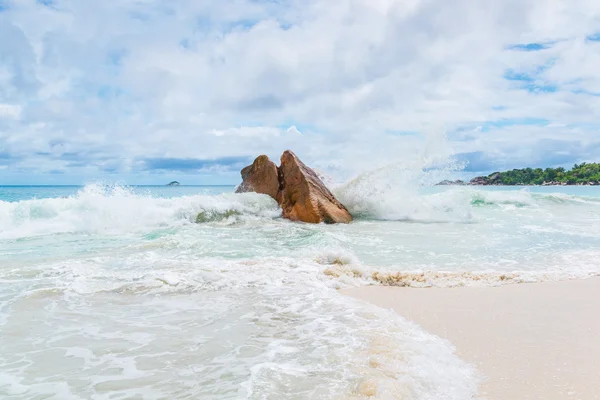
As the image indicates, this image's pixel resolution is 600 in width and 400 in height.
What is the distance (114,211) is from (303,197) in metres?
5.65

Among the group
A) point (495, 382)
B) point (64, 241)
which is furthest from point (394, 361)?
point (64, 241)

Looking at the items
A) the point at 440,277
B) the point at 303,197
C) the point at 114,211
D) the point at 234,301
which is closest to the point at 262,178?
the point at 303,197

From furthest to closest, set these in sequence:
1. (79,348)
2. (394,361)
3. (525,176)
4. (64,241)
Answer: (525,176) → (64,241) → (79,348) → (394,361)

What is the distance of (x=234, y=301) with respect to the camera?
490cm

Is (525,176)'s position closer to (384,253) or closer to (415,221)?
(415,221)

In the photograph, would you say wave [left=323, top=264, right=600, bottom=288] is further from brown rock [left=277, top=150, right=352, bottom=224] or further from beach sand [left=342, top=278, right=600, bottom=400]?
brown rock [left=277, top=150, right=352, bottom=224]

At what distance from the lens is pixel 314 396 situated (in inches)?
103

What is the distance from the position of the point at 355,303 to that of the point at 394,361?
68.2 inches

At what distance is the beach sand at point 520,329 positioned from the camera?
9.06 feet

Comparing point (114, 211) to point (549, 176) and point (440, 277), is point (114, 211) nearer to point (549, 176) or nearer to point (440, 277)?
point (440, 277)

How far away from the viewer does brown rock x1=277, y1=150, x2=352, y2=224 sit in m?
13.2

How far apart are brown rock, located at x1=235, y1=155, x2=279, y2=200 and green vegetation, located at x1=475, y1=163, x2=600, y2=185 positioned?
72.5 metres

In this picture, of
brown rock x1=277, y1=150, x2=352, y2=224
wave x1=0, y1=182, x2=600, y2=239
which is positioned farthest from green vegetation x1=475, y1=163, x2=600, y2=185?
brown rock x1=277, y1=150, x2=352, y2=224

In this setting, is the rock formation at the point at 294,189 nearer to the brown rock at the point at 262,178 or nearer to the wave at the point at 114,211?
the brown rock at the point at 262,178
